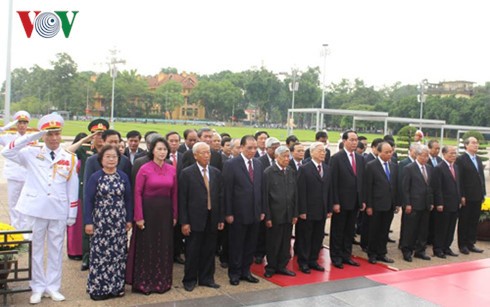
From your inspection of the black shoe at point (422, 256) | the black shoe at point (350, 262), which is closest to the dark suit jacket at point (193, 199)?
the black shoe at point (350, 262)

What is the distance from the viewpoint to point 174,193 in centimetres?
539

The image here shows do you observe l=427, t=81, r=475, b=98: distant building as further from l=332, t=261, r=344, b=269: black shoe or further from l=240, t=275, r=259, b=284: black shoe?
l=240, t=275, r=259, b=284: black shoe

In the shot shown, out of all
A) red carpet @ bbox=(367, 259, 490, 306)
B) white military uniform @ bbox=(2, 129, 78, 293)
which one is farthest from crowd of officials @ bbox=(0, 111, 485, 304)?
red carpet @ bbox=(367, 259, 490, 306)

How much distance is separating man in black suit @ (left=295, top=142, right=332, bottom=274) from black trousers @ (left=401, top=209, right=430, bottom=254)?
1648 mm

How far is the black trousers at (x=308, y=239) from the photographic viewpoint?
21.5ft

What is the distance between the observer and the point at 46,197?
15.9ft

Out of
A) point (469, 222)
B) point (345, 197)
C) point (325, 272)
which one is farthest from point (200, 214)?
point (469, 222)

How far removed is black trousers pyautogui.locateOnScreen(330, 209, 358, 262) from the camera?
6898 mm

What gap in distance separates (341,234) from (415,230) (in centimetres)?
140

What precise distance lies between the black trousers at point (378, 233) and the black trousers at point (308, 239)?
1.04 meters

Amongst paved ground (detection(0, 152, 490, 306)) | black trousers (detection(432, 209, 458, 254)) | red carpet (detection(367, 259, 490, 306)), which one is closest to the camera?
paved ground (detection(0, 152, 490, 306))

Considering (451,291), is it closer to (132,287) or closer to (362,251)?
(362,251)

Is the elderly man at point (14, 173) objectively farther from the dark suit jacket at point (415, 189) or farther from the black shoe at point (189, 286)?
the dark suit jacket at point (415, 189)

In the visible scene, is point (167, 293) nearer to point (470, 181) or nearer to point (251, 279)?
point (251, 279)
